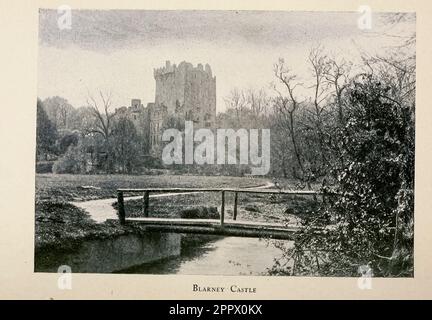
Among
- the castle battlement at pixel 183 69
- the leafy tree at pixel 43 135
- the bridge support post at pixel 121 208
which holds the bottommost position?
the bridge support post at pixel 121 208

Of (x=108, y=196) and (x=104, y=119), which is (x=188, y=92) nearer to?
(x=104, y=119)

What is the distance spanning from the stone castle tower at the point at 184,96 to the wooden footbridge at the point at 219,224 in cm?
54

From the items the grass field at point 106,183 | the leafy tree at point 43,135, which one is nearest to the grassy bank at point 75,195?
the grass field at point 106,183

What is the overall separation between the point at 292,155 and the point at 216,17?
1363 millimetres

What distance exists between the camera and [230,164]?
477 cm

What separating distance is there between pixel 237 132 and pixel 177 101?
23.2 inches

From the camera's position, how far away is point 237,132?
4777 mm

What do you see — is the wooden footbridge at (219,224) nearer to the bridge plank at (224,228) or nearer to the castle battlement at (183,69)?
the bridge plank at (224,228)

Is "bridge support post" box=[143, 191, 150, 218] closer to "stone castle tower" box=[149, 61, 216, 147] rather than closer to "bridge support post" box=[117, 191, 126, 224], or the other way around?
"bridge support post" box=[117, 191, 126, 224]

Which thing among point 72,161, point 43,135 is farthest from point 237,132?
point 43,135

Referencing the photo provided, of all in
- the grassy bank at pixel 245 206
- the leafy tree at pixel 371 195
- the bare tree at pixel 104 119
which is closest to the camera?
the leafy tree at pixel 371 195

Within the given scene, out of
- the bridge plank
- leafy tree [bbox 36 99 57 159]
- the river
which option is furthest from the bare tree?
the river

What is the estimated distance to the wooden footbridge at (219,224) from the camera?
487 cm
